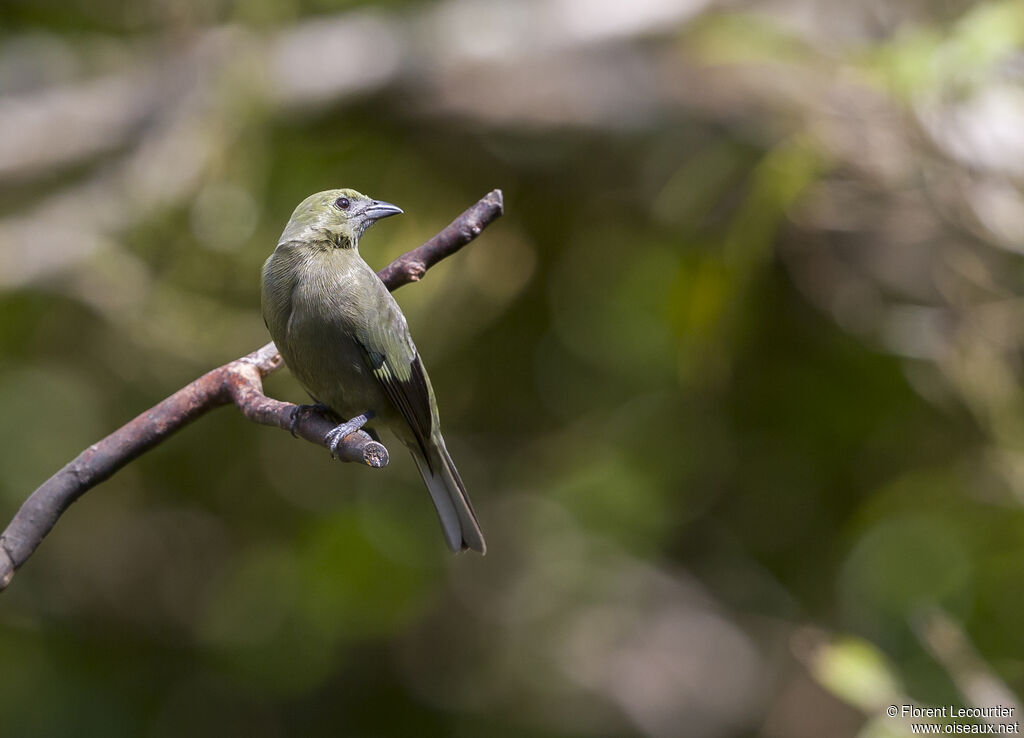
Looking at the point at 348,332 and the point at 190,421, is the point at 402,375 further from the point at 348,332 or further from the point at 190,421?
the point at 190,421

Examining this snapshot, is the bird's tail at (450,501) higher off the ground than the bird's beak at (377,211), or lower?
lower

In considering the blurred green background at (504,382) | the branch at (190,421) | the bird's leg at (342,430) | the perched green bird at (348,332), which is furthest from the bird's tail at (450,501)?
the blurred green background at (504,382)

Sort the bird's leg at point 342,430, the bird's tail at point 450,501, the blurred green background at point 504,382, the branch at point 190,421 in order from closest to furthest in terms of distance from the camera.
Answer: the branch at point 190,421 < the bird's leg at point 342,430 < the bird's tail at point 450,501 < the blurred green background at point 504,382

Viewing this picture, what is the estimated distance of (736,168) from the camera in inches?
226

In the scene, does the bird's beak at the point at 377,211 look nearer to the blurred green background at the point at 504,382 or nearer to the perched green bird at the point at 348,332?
the perched green bird at the point at 348,332

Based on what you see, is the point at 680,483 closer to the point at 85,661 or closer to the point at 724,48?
the point at 724,48

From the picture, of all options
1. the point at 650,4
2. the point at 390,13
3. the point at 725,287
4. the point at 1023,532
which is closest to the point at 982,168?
the point at 725,287

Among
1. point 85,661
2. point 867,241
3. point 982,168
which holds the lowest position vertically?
point 85,661

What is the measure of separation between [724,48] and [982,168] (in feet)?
4.72

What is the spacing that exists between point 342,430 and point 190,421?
35 cm

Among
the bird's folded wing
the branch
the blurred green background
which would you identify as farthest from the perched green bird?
the blurred green background

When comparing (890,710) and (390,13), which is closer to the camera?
(890,710)

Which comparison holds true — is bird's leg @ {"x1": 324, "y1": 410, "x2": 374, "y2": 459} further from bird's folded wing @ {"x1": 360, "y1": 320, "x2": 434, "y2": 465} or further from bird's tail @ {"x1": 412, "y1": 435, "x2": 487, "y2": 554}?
bird's tail @ {"x1": 412, "y1": 435, "x2": 487, "y2": 554}

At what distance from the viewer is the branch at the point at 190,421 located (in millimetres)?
1928
